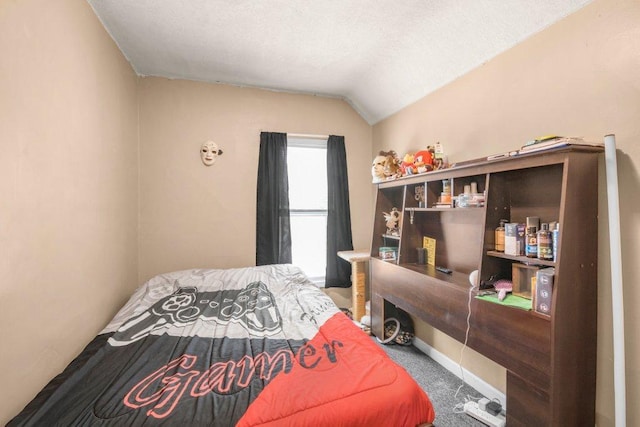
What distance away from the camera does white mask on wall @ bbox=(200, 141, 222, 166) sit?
9.05 feet

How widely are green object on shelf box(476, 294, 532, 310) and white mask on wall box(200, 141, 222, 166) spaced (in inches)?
101

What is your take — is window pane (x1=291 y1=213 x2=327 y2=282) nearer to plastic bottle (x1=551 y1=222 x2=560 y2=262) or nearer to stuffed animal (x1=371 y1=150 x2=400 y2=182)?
stuffed animal (x1=371 y1=150 x2=400 y2=182)

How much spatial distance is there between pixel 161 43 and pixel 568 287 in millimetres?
3066

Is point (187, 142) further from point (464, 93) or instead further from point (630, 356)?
point (630, 356)

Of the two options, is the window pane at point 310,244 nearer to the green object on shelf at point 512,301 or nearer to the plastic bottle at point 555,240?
the green object on shelf at point 512,301

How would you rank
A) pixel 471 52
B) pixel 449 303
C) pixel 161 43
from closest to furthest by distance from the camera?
pixel 449 303, pixel 471 52, pixel 161 43

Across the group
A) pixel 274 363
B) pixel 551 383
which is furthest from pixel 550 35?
pixel 274 363

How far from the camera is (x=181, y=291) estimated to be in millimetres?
2137

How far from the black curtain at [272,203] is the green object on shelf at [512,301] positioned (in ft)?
6.45

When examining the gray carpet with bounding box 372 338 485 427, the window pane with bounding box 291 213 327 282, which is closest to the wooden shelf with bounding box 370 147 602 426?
the gray carpet with bounding box 372 338 485 427

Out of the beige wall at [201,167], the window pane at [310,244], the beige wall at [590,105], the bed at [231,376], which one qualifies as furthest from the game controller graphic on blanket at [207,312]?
the beige wall at [590,105]

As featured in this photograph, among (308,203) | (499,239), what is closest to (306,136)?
(308,203)

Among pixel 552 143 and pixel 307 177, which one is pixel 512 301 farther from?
pixel 307 177

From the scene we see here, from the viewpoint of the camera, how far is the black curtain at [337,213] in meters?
3.12
